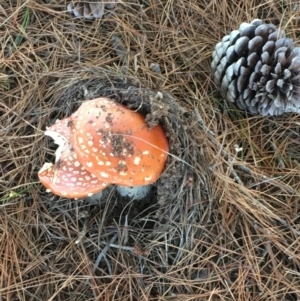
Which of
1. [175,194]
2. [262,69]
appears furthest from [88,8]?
[175,194]

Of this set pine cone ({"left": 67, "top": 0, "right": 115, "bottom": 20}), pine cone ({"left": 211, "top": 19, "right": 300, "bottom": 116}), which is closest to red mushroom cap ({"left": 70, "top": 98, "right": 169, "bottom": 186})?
pine cone ({"left": 211, "top": 19, "right": 300, "bottom": 116})

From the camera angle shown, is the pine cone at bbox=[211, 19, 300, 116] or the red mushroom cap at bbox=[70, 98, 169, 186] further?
the pine cone at bbox=[211, 19, 300, 116]

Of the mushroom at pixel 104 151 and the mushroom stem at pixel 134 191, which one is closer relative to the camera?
the mushroom at pixel 104 151

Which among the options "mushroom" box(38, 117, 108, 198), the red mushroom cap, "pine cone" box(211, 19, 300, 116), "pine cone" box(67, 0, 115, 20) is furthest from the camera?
"pine cone" box(67, 0, 115, 20)

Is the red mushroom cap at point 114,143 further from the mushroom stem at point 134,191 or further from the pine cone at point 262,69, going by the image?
the pine cone at point 262,69

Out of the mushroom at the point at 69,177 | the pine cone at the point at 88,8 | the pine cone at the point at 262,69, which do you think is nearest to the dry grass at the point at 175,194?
the pine cone at the point at 88,8

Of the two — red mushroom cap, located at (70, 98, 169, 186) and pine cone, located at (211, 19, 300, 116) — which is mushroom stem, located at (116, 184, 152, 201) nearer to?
red mushroom cap, located at (70, 98, 169, 186)

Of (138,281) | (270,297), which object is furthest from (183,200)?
(270,297)
